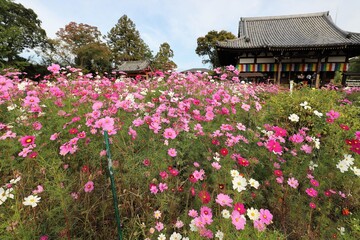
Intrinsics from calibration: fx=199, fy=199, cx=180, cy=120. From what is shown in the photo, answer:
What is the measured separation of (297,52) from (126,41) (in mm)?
28088

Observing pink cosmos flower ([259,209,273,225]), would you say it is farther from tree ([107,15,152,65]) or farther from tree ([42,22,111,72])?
tree ([107,15,152,65])

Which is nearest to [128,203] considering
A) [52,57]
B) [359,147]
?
[359,147]

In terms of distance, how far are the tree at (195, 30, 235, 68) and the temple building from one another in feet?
49.1

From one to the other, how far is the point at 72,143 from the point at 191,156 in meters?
0.84

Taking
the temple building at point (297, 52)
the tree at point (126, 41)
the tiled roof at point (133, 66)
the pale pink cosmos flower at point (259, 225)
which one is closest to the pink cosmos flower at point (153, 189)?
the pale pink cosmos flower at point (259, 225)

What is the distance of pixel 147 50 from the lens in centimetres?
3372

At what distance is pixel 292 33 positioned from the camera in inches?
492

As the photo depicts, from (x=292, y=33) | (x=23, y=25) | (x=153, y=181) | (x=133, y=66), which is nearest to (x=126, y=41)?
(x=133, y=66)

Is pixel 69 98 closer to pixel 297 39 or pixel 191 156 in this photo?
pixel 191 156

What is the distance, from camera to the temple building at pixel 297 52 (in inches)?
391

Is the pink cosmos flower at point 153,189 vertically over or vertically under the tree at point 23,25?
under

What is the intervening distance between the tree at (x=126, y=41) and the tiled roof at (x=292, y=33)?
2057 cm

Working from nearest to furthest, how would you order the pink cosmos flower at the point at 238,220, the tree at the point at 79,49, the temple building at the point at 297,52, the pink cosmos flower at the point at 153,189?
1. the pink cosmos flower at the point at 238,220
2. the pink cosmos flower at the point at 153,189
3. the temple building at the point at 297,52
4. the tree at the point at 79,49

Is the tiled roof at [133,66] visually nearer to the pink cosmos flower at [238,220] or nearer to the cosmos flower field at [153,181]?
the cosmos flower field at [153,181]
